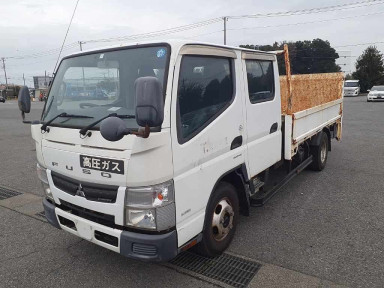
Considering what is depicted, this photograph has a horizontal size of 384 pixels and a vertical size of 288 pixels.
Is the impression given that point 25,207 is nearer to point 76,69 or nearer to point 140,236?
point 76,69

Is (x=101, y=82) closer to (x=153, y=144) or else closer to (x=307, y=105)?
(x=153, y=144)

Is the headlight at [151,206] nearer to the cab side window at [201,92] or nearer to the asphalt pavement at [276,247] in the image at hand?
the cab side window at [201,92]

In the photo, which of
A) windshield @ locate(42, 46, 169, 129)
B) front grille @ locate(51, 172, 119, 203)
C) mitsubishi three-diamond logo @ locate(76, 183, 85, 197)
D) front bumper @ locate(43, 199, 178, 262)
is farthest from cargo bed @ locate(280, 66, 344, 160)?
mitsubishi three-diamond logo @ locate(76, 183, 85, 197)

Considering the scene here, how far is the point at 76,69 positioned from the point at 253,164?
215 centimetres

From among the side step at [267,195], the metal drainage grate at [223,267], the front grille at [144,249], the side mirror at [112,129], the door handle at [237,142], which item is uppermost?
the side mirror at [112,129]

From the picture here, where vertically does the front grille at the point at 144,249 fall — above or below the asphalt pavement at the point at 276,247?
above

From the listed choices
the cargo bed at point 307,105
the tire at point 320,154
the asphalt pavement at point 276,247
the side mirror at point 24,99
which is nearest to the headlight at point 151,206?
the asphalt pavement at point 276,247

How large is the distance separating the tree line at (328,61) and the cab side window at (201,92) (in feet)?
106

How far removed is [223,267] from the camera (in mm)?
3059

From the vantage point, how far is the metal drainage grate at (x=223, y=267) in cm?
287

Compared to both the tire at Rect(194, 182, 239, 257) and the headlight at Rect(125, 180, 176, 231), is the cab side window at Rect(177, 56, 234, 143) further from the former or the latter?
the tire at Rect(194, 182, 239, 257)

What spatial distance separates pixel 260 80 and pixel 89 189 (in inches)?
90.6

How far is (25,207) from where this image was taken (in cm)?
473

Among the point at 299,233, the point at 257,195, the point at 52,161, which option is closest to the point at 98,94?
the point at 52,161
